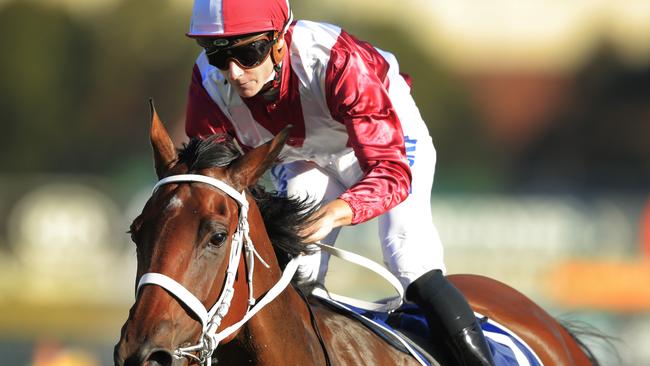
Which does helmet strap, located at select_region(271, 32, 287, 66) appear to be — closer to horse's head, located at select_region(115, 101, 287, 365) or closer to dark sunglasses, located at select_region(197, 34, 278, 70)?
dark sunglasses, located at select_region(197, 34, 278, 70)

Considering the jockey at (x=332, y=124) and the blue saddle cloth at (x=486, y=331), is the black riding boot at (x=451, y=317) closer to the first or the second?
the jockey at (x=332, y=124)

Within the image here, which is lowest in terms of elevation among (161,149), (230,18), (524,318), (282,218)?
(524,318)

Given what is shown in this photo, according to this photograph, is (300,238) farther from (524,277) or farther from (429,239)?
(524,277)

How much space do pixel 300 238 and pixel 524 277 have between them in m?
9.53

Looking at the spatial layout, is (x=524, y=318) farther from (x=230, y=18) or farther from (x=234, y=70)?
(x=230, y=18)

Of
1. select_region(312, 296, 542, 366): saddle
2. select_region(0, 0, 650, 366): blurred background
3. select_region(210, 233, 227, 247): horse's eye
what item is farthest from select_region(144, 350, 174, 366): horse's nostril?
select_region(0, 0, 650, 366): blurred background

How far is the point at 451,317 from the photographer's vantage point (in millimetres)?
3977

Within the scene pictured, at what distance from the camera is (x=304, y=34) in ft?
13.0

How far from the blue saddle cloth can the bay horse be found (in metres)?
0.37

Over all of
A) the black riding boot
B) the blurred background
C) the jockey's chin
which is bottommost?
the blurred background

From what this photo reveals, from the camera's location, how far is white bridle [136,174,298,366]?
289 centimetres

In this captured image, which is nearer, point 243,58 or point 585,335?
point 243,58

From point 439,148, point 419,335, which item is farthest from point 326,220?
point 439,148

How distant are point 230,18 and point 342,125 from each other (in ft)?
2.39
